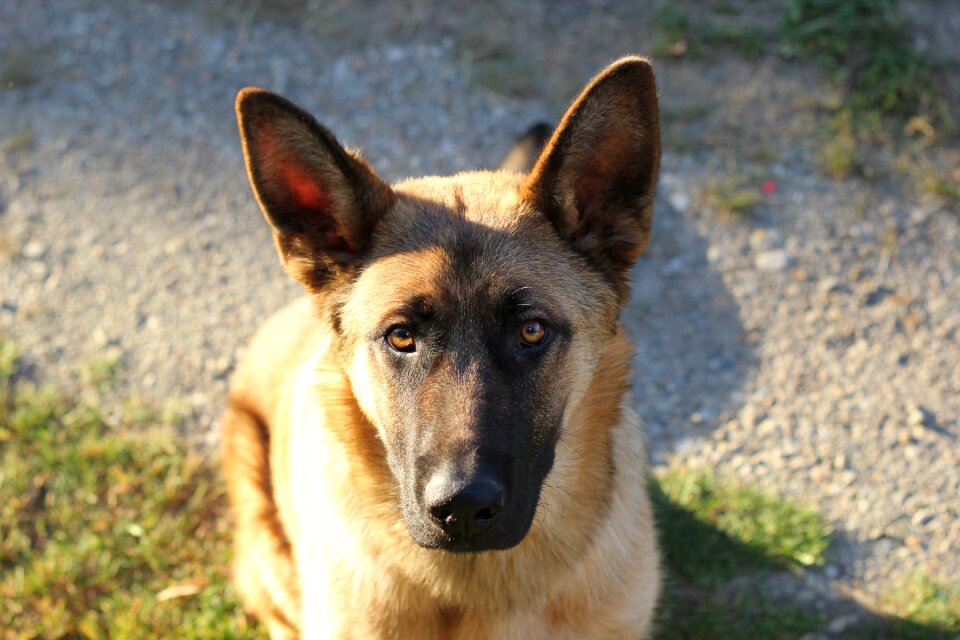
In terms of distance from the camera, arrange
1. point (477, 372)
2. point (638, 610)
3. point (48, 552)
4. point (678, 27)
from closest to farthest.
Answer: point (477, 372) → point (638, 610) → point (48, 552) → point (678, 27)

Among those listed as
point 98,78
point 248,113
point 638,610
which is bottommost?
point 638,610

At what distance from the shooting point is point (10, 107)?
6371 mm

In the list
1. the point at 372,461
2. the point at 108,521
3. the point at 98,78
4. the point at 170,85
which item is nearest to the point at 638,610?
the point at 372,461

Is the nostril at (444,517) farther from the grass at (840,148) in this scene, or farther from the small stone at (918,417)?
the grass at (840,148)

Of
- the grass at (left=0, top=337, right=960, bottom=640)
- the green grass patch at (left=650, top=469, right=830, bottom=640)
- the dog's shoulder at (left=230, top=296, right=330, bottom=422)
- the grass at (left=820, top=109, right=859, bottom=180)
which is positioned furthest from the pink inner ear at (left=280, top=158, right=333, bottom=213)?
the grass at (left=820, top=109, right=859, bottom=180)

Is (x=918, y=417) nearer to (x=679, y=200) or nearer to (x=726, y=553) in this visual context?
(x=726, y=553)

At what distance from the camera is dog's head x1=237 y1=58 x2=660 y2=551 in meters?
2.72

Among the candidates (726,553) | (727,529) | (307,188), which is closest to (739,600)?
(726,553)

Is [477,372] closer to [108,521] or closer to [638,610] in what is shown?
[638,610]

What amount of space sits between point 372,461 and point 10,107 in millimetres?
4796

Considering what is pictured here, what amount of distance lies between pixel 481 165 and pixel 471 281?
3.19 metres

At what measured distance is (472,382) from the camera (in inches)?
108

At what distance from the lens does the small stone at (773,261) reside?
5.29m

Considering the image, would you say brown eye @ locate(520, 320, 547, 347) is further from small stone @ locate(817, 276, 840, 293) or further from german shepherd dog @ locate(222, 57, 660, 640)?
small stone @ locate(817, 276, 840, 293)
